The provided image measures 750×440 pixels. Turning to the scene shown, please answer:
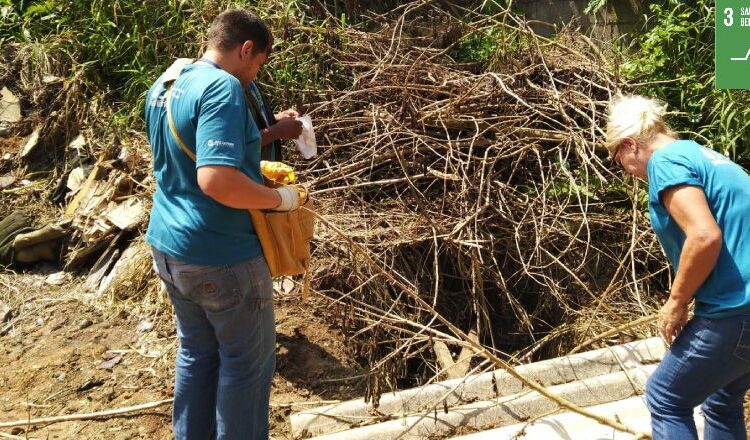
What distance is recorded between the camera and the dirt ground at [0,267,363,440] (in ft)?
10.8

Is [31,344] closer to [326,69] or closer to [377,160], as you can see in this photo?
[377,160]

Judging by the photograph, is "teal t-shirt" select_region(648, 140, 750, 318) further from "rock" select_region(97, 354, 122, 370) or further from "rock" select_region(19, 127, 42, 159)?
"rock" select_region(19, 127, 42, 159)

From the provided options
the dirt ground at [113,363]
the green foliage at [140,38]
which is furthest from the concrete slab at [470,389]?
the green foliage at [140,38]

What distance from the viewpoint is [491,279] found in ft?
14.2

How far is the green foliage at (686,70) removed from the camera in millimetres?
4871

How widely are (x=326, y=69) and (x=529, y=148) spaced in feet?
5.54

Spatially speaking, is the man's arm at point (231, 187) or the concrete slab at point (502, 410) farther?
the concrete slab at point (502, 410)

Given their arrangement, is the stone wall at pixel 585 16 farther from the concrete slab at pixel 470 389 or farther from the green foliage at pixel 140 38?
the concrete slab at pixel 470 389

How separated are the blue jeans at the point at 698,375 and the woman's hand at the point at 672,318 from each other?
0.08 feet

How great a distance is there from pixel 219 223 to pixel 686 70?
412 centimetres

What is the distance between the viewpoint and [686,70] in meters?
5.09

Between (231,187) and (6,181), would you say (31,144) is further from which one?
(231,187)

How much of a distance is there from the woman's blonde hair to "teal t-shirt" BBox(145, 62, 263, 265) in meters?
1.19

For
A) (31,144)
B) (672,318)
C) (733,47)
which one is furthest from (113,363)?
(733,47)
